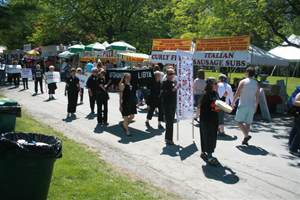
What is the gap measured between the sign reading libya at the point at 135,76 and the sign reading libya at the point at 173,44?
5460 mm

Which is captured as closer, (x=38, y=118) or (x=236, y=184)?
(x=236, y=184)

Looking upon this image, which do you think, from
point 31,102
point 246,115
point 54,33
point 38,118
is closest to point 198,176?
point 246,115

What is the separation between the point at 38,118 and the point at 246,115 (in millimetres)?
6808

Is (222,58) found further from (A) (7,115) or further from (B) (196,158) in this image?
(A) (7,115)

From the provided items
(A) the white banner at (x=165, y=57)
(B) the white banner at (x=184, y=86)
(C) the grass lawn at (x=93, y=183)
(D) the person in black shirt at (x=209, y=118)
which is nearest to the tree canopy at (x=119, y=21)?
(A) the white banner at (x=165, y=57)

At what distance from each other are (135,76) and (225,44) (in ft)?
17.5

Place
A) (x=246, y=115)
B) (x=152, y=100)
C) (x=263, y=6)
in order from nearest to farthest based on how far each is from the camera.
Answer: (x=246, y=115) < (x=152, y=100) < (x=263, y=6)

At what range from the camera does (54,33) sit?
34656mm

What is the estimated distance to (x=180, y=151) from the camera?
6684 mm

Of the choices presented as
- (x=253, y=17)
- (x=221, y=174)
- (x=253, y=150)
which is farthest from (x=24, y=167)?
(x=253, y=17)

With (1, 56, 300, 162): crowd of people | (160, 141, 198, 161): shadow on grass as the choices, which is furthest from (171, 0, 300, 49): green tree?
(160, 141, 198, 161): shadow on grass

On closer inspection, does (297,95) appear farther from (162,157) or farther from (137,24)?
(137,24)

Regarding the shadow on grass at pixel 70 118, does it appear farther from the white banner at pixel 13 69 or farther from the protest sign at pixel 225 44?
the white banner at pixel 13 69

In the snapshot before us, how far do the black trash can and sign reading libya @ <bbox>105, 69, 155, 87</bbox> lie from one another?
5476mm
